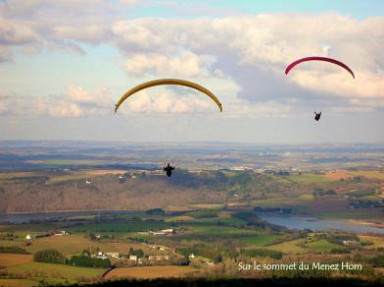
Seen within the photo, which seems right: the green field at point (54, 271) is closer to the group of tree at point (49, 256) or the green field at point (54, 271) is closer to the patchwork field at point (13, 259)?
the patchwork field at point (13, 259)

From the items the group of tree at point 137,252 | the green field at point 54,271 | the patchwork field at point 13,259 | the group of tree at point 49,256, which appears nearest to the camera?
the green field at point 54,271

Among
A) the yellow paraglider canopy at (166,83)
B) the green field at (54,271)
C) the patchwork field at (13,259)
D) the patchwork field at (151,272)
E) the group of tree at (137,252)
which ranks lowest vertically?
the patchwork field at (13,259)

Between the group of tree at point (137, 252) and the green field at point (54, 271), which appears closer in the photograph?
the green field at point (54, 271)

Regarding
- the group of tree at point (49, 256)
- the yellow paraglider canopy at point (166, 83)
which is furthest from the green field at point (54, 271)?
the yellow paraglider canopy at point (166, 83)

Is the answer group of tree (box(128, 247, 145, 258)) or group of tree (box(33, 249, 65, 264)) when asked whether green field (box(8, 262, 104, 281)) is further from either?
group of tree (box(128, 247, 145, 258))

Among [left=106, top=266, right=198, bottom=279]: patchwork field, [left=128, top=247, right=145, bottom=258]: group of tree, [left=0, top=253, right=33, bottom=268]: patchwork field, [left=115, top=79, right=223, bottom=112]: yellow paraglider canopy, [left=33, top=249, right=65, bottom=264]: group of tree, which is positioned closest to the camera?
[left=115, top=79, right=223, bottom=112]: yellow paraglider canopy

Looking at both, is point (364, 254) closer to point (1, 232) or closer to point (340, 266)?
point (340, 266)

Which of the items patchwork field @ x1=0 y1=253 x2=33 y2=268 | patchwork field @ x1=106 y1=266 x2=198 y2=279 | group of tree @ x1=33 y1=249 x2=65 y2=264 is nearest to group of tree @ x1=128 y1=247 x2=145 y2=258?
group of tree @ x1=33 y1=249 x2=65 y2=264

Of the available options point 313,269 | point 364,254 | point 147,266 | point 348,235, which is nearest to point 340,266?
point 313,269

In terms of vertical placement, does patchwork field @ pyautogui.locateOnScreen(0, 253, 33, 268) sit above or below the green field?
below

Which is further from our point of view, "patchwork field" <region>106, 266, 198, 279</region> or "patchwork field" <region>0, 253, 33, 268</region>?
"patchwork field" <region>0, 253, 33, 268</region>

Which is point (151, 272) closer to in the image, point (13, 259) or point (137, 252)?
point (137, 252)
